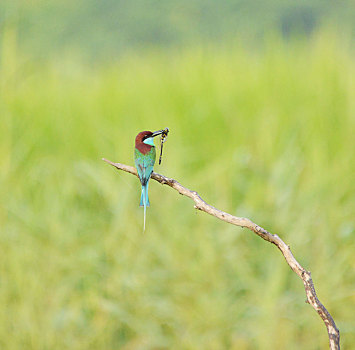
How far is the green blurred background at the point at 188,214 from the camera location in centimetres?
428

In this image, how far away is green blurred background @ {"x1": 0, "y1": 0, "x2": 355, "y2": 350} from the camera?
14.0 feet

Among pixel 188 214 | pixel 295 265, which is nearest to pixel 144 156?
pixel 295 265

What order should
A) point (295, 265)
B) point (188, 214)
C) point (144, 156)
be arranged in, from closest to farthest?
point (295, 265) → point (144, 156) → point (188, 214)

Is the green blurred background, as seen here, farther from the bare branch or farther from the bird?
the bare branch

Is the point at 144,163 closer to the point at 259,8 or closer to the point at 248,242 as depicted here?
the point at 248,242

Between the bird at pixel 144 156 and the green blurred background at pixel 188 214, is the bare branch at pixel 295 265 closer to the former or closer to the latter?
the bird at pixel 144 156

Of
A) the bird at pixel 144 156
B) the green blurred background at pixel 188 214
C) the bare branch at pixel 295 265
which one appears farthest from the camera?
the green blurred background at pixel 188 214

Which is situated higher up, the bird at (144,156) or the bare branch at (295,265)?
the bird at (144,156)

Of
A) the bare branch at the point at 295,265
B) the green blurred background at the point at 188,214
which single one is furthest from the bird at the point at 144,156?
the green blurred background at the point at 188,214

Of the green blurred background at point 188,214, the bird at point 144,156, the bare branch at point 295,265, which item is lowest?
the bare branch at point 295,265

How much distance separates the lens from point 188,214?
4355 millimetres

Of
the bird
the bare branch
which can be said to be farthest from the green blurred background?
the bare branch

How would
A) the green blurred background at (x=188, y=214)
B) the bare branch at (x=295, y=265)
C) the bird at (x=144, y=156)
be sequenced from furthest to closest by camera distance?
the green blurred background at (x=188, y=214)
the bird at (x=144, y=156)
the bare branch at (x=295, y=265)

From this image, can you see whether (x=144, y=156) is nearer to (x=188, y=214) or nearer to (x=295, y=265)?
(x=295, y=265)
